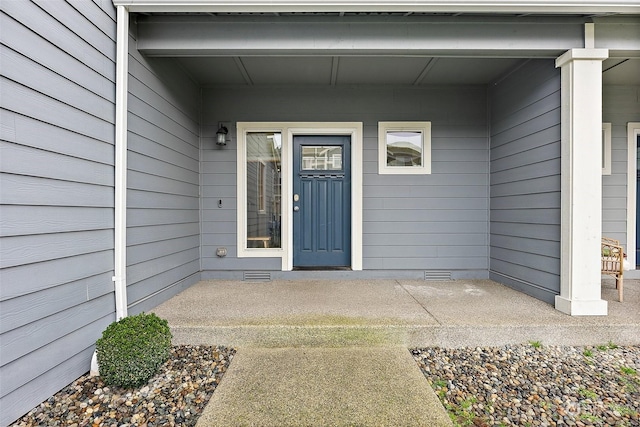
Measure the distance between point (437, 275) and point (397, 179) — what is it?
1353mm

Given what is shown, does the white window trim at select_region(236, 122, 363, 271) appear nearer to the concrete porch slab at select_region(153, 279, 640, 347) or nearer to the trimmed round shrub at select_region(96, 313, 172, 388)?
the concrete porch slab at select_region(153, 279, 640, 347)

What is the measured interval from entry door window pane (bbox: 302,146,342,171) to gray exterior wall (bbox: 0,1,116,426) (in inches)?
86.1

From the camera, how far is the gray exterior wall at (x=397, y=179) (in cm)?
379

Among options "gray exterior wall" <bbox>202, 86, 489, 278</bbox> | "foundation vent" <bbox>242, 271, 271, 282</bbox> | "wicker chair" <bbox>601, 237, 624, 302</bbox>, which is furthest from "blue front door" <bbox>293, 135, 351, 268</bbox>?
"wicker chair" <bbox>601, 237, 624, 302</bbox>

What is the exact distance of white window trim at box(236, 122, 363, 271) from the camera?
12.4 feet

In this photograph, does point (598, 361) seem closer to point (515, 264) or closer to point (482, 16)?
point (515, 264)

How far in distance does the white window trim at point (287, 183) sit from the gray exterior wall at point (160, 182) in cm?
55

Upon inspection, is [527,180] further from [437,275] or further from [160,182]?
[160,182]

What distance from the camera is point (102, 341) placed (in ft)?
6.02

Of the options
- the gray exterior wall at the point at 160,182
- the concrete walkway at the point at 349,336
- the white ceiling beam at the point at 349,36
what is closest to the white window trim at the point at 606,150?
the concrete walkway at the point at 349,336

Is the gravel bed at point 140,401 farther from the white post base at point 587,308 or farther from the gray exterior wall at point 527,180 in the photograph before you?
the gray exterior wall at point 527,180

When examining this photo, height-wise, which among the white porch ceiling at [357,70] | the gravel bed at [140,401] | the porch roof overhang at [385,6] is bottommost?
the gravel bed at [140,401]

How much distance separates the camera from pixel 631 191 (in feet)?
12.4

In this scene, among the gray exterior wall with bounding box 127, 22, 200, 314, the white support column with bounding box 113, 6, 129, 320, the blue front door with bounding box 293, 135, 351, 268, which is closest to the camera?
the white support column with bounding box 113, 6, 129, 320
